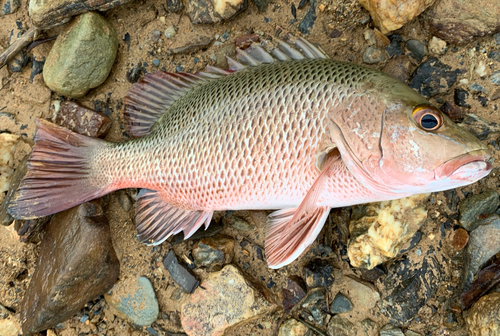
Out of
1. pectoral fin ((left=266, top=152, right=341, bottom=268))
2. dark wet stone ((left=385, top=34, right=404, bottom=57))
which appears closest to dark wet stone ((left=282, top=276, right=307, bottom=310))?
pectoral fin ((left=266, top=152, right=341, bottom=268))

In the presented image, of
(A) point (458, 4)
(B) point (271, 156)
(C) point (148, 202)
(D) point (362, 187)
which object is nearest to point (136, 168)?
(C) point (148, 202)

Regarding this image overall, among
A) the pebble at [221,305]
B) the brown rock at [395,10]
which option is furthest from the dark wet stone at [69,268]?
the brown rock at [395,10]

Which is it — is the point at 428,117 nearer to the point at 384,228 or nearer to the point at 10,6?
the point at 384,228

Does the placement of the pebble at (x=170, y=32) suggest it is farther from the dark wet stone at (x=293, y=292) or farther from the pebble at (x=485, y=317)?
the pebble at (x=485, y=317)

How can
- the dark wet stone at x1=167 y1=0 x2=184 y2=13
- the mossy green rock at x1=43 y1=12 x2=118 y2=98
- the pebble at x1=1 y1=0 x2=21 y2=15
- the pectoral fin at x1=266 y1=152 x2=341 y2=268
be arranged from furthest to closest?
the pebble at x1=1 y1=0 x2=21 y2=15
the dark wet stone at x1=167 y1=0 x2=184 y2=13
the mossy green rock at x1=43 y1=12 x2=118 y2=98
the pectoral fin at x1=266 y1=152 x2=341 y2=268

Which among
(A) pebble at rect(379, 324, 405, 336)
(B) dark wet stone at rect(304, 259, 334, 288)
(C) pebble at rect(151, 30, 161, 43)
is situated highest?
(C) pebble at rect(151, 30, 161, 43)

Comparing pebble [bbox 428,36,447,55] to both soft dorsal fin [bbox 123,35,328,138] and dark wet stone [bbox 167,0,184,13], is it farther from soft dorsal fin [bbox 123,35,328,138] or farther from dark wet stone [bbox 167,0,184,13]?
dark wet stone [bbox 167,0,184,13]

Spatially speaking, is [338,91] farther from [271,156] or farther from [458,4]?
[458,4]
